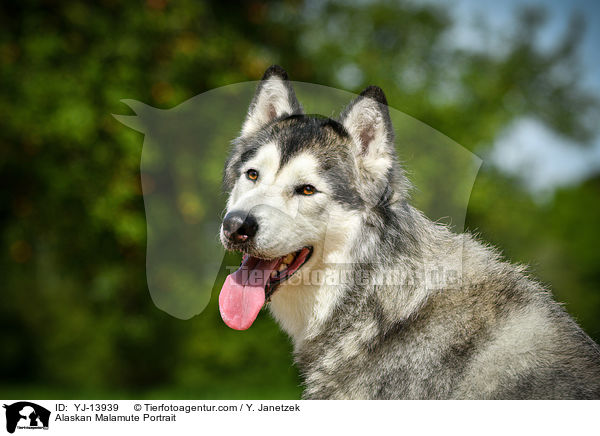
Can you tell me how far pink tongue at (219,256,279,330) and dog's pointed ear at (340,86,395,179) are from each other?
0.88 meters

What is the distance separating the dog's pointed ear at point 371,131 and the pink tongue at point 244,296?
0.88 meters

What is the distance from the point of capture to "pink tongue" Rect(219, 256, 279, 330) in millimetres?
3041

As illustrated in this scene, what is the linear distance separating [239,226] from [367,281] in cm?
83

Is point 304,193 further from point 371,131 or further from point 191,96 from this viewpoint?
point 191,96

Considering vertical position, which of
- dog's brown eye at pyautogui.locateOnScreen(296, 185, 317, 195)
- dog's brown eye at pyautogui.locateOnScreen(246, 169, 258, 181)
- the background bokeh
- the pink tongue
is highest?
the background bokeh

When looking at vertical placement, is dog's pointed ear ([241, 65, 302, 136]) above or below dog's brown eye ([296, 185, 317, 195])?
above

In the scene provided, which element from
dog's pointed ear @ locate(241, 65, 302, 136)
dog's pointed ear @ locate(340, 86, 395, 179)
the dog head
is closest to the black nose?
the dog head

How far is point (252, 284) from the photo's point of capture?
3.09m

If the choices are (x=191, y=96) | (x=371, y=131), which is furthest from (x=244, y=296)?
(x=191, y=96)

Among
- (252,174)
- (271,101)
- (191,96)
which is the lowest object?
(252,174)
